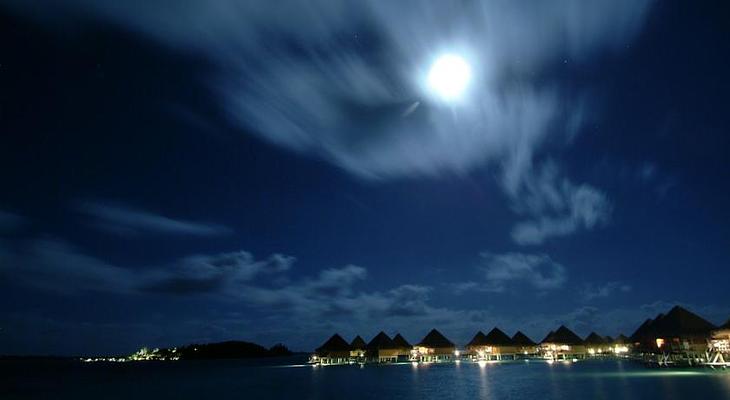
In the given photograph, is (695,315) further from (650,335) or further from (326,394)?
(326,394)

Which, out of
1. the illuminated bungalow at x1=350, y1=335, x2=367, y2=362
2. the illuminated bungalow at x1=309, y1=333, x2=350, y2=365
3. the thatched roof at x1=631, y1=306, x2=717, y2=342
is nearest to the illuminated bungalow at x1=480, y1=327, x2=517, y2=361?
the illuminated bungalow at x1=350, y1=335, x2=367, y2=362

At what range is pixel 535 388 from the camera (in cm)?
3191

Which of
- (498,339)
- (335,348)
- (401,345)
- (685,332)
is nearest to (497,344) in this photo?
(498,339)

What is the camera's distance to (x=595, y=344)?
79.0 metres

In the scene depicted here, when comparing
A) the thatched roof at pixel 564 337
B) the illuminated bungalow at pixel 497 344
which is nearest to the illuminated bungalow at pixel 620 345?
the thatched roof at pixel 564 337

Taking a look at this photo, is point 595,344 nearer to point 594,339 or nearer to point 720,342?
point 594,339

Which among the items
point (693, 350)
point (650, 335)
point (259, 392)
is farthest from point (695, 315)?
point (259, 392)

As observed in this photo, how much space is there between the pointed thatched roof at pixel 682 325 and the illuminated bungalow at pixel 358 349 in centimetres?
4199

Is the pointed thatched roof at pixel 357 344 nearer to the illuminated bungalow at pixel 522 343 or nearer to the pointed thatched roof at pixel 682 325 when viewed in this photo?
the illuminated bungalow at pixel 522 343

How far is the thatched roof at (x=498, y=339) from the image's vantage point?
7249 cm

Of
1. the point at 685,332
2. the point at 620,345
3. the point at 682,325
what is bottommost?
the point at 620,345

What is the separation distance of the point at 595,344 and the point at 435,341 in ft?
96.5

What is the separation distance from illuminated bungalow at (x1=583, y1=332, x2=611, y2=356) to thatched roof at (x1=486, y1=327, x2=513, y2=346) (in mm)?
14485

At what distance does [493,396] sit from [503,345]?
1858 inches
